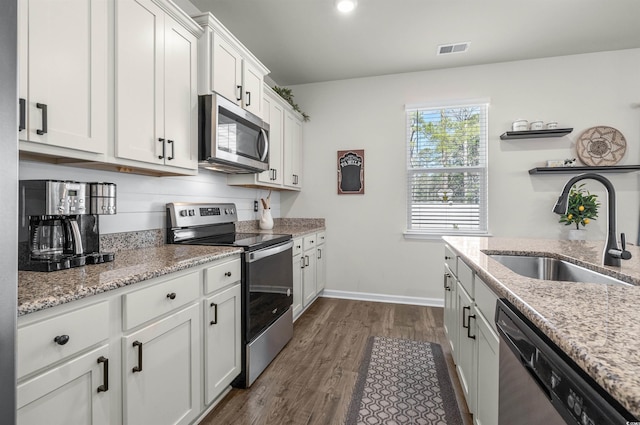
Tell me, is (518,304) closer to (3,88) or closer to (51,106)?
(3,88)

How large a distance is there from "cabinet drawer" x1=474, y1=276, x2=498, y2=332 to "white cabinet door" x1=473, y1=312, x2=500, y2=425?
30 millimetres

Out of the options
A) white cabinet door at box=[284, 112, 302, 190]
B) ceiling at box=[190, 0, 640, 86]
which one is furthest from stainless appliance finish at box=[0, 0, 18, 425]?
white cabinet door at box=[284, 112, 302, 190]

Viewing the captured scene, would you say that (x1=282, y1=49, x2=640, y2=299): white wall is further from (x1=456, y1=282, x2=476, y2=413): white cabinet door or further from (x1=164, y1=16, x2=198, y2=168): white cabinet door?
(x1=164, y1=16, x2=198, y2=168): white cabinet door

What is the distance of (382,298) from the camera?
3902 mm

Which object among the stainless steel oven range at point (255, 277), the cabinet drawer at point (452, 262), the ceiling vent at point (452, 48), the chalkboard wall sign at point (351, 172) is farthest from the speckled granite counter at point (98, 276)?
the ceiling vent at point (452, 48)

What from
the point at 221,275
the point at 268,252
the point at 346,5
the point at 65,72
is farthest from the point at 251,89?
the point at 221,275

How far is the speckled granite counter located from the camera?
921mm

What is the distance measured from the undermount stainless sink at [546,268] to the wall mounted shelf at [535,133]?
1.96 metres

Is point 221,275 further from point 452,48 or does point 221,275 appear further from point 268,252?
point 452,48

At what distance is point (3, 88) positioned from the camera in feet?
2.09

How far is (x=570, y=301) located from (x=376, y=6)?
2552 millimetres

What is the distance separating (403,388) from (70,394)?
177 cm

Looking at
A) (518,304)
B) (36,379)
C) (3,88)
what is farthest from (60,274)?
(518,304)

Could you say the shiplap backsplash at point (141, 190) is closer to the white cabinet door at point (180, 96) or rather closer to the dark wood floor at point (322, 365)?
the white cabinet door at point (180, 96)
